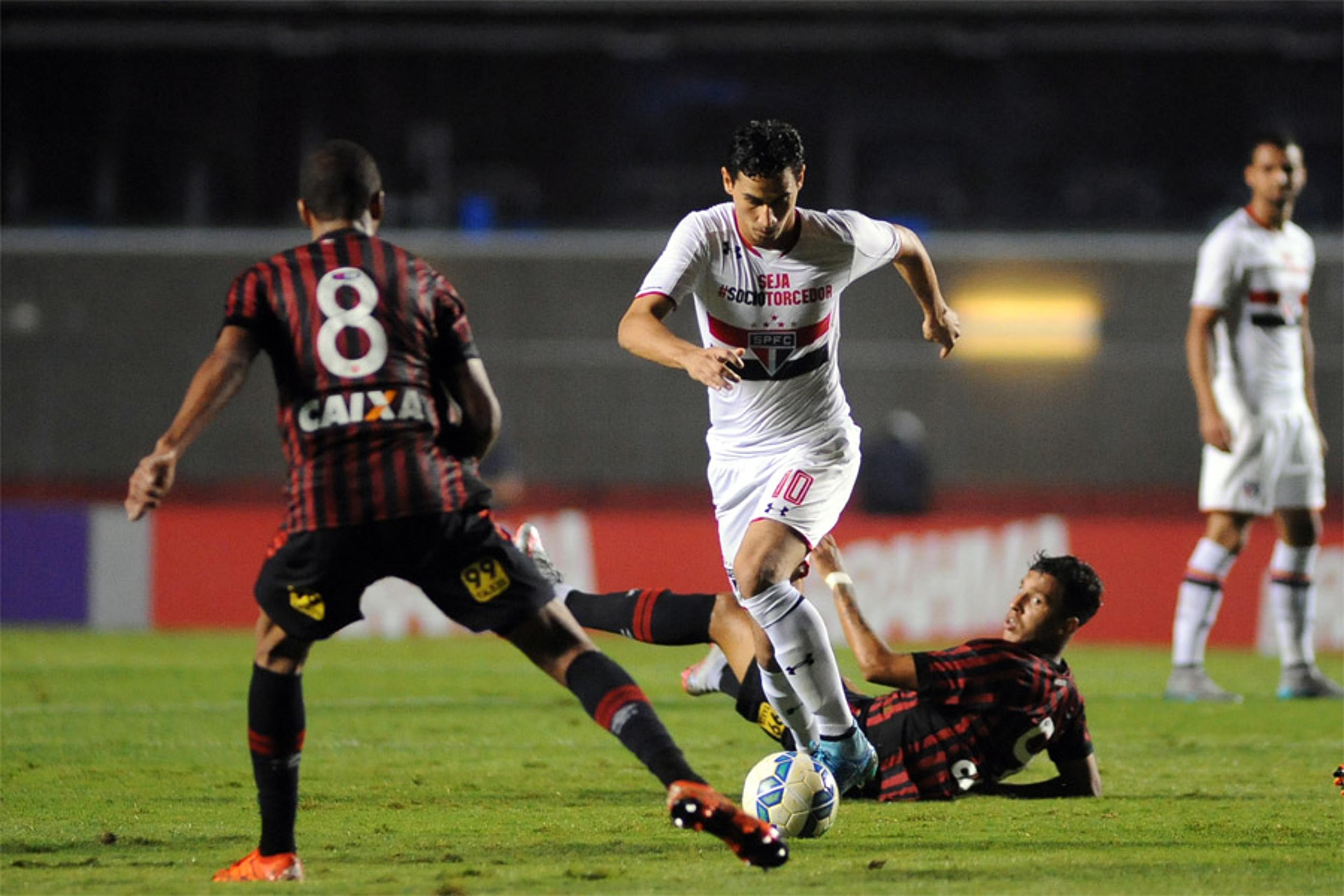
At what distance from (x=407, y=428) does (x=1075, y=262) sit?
1763 cm

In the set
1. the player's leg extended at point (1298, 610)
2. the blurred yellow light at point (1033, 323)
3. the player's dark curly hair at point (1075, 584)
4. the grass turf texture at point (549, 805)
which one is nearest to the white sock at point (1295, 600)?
the player's leg extended at point (1298, 610)

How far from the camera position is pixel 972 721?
539 cm

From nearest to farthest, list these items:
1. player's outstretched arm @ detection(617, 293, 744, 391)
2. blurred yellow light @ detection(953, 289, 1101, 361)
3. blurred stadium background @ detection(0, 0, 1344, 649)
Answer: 1. player's outstretched arm @ detection(617, 293, 744, 391)
2. blurred stadium background @ detection(0, 0, 1344, 649)
3. blurred yellow light @ detection(953, 289, 1101, 361)

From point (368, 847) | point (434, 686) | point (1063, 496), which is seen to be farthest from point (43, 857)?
point (1063, 496)

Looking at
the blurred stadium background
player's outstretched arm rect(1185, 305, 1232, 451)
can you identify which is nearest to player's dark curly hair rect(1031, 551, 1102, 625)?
player's outstretched arm rect(1185, 305, 1232, 451)

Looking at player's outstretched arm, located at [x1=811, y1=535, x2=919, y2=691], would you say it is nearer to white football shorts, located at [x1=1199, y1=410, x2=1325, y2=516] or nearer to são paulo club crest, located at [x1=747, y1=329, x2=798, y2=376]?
são paulo club crest, located at [x1=747, y1=329, x2=798, y2=376]

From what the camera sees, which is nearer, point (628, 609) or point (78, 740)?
point (628, 609)

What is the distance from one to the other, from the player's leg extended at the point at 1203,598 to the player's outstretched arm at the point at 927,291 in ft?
11.1

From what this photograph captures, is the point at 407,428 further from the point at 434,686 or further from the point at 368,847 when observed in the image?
the point at 434,686

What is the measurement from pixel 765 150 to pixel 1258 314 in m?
4.39

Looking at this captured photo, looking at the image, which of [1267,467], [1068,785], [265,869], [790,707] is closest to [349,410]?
[265,869]

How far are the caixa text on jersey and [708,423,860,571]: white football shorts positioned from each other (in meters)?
1.52

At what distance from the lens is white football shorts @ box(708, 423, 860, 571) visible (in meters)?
5.32

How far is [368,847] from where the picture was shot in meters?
4.75
